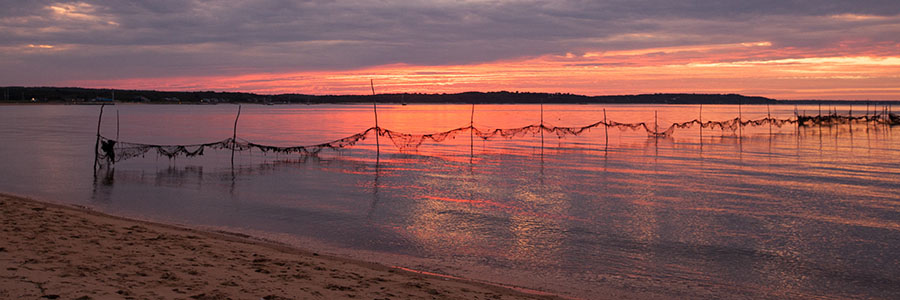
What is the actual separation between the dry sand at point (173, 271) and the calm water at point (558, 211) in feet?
5.28

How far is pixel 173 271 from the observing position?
7.27m

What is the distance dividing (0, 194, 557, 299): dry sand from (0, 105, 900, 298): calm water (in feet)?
5.28

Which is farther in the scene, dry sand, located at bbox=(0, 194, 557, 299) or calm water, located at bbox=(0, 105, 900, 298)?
calm water, located at bbox=(0, 105, 900, 298)

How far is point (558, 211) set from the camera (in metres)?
15.1

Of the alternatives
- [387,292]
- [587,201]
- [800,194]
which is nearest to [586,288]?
[387,292]

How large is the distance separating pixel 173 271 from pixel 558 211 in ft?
32.8

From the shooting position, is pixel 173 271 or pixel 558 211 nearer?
pixel 173 271

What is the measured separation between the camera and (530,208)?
15.5 meters

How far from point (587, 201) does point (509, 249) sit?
245 inches

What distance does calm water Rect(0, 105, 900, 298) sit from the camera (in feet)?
32.6

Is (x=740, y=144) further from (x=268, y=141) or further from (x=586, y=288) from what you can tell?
(x=586, y=288)

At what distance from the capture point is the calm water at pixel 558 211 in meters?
9.94

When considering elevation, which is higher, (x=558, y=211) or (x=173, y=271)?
(x=173, y=271)

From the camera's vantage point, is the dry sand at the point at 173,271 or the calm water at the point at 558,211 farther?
the calm water at the point at 558,211
